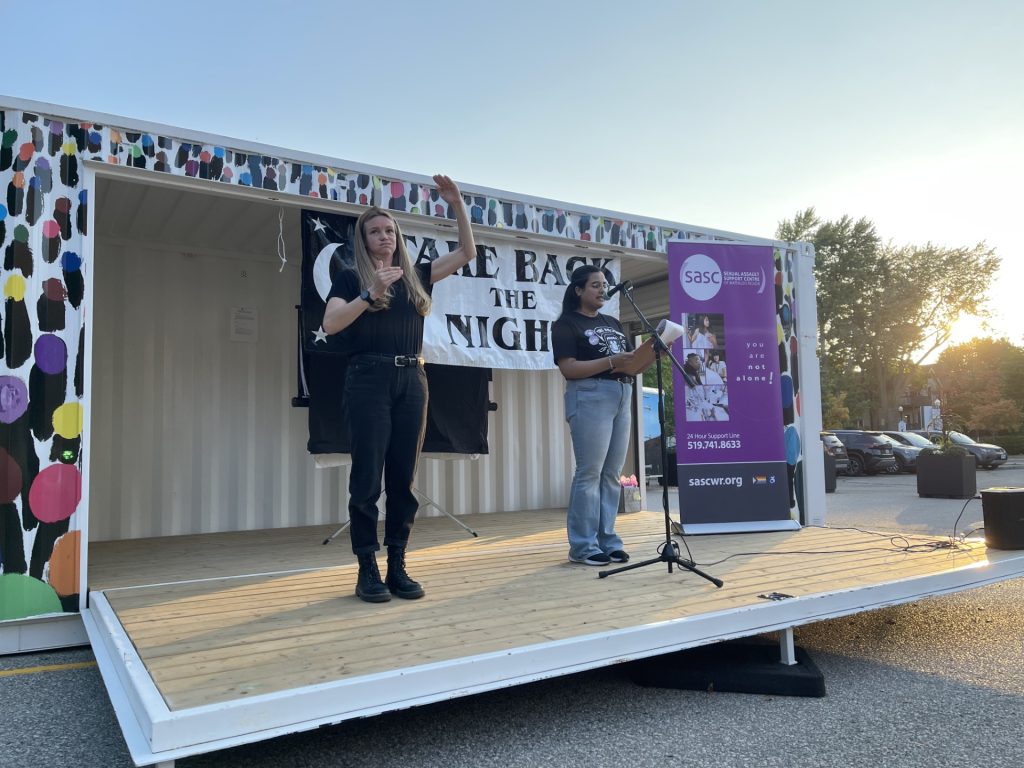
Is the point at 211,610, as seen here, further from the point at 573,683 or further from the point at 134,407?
the point at 134,407

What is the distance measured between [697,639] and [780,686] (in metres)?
0.41

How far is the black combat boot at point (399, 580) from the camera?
115 inches

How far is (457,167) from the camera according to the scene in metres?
4.83

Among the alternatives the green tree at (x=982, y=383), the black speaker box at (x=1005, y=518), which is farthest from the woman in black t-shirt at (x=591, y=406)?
the green tree at (x=982, y=383)

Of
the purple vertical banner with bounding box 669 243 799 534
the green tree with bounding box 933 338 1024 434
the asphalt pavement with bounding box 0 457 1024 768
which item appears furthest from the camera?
the green tree with bounding box 933 338 1024 434

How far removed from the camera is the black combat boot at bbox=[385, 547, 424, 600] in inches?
115

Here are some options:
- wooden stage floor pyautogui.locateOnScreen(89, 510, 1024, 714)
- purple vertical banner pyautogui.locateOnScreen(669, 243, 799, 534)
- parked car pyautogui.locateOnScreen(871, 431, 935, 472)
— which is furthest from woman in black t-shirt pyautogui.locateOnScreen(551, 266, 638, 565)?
parked car pyautogui.locateOnScreen(871, 431, 935, 472)

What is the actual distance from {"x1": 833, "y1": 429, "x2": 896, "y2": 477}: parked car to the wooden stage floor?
45.3 ft

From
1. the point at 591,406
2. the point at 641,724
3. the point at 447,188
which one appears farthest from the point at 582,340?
the point at 641,724

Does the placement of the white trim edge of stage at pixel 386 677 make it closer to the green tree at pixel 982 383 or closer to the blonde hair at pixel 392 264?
the blonde hair at pixel 392 264

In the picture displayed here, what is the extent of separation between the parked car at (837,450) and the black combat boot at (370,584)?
13.9 meters

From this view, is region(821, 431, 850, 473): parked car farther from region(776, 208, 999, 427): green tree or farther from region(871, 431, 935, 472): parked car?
region(776, 208, 999, 427): green tree

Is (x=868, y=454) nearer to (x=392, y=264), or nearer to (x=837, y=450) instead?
(x=837, y=450)

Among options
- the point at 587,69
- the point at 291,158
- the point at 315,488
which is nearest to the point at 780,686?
the point at 291,158
